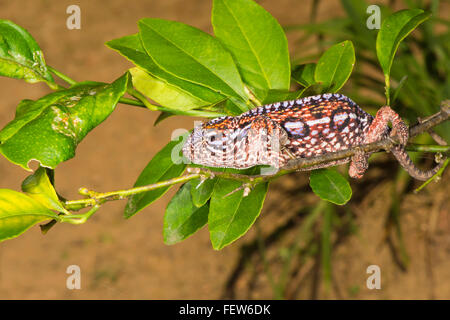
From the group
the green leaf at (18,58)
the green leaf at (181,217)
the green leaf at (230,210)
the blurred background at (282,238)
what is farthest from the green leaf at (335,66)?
the blurred background at (282,238)

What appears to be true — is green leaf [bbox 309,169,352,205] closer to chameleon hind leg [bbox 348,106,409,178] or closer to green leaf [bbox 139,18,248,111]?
chameleon hind leg [bbox 348,106,409,178]

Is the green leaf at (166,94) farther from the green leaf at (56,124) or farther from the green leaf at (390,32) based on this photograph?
the green leaf at (390,32)

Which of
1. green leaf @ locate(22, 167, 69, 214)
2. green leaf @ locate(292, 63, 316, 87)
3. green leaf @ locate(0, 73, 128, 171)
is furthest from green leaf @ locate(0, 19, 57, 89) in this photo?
green leaf @ locate(292, 63, 316, 87)

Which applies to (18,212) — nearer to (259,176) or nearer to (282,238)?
(259,176)

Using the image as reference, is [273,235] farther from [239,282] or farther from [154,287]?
[154,287]

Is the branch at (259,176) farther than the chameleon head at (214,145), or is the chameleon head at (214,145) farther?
the chameleon head at (214,145)

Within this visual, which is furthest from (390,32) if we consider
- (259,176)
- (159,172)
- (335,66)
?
(159,172)
